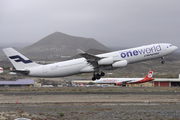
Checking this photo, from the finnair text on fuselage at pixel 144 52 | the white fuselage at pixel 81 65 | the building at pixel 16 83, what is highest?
the finnair text on fuselage at pixel 144 52

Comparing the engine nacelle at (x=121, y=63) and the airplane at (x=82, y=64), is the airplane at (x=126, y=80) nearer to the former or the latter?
the airplane at (x=82, y=64)

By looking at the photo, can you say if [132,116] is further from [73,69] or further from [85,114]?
[73,69]

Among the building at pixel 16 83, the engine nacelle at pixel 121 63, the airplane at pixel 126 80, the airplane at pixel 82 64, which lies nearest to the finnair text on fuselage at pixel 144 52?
the airplane at pixel 82 64

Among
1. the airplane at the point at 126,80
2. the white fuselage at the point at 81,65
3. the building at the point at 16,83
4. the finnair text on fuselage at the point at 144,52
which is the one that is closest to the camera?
the white fuselage at the point at 81,65

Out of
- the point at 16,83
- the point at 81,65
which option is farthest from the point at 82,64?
the point at 16,83

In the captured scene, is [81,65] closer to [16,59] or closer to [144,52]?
[16,59]

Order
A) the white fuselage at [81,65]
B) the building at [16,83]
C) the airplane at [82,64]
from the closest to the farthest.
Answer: the airplane at [82,64]
the white fuselage at [81,65]
the building at [16,83]

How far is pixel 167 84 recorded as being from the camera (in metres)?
94.9

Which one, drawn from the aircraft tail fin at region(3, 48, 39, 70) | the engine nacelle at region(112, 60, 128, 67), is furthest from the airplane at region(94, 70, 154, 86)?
the aircraft tail fin at region(3, 48, 39, 70)

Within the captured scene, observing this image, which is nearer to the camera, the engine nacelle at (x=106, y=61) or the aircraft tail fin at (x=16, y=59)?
the aircraft tail fin at (x=16, y=59)

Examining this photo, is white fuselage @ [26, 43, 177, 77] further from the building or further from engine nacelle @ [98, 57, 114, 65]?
the building

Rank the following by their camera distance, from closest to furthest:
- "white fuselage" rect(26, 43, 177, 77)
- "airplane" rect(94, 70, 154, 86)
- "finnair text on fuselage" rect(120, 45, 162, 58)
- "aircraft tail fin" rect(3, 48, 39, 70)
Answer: "aircraft tail fin" rect(3, 48, 39, 70), "white fuselage" rect(26, 43, 177, 77), "finnair text on fuselage" rect(120, 45, 162, 58), "airplane" rect(94, 70, 154, 86)

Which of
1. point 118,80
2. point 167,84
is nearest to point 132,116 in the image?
point 118,80

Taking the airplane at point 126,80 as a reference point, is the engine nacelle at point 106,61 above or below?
above
